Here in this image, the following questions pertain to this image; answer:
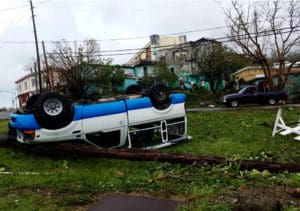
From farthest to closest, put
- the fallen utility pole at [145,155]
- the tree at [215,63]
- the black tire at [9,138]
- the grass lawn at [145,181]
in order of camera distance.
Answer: the tree at [215,63], the black tire at [9,138], the fallen utility pole at [145,155], the grass lawn at [145,181]

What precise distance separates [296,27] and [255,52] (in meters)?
4.26

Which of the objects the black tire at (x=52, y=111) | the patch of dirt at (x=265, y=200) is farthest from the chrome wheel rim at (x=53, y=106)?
the patch of dirt at (x=265, y=200)

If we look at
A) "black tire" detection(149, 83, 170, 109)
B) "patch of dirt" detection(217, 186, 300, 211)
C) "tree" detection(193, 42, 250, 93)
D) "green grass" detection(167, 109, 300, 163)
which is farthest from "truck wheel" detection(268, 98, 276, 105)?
"patch of dirt" detection(217, 186, 300, 211)

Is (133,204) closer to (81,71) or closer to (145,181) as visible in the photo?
(145,181)

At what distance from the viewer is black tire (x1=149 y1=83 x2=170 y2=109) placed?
1205 centimetres

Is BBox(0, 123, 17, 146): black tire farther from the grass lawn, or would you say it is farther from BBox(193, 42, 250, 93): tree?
BBox(193, 42, 250, 93): tree

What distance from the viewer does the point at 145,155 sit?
30.0 ft

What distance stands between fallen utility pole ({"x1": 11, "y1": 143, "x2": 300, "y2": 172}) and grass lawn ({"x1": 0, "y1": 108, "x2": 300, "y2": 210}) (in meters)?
0.17

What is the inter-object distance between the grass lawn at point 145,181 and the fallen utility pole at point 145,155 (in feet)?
0.57

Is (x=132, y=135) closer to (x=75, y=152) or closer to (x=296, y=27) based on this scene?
(x=75, y=152)

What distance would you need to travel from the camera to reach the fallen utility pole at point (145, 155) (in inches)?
308

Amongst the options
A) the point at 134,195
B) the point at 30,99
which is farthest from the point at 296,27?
the point at 134,195

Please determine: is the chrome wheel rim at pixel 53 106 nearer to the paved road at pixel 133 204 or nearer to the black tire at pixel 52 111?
the black tire at pixel 52 111

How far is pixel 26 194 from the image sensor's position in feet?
23.0
